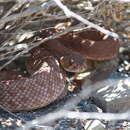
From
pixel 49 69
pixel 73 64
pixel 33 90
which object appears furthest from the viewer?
pixel 73 64

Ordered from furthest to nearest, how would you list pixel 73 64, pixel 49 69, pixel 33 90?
pixel 73 64 → pixel 49 69 → pixel 33 90

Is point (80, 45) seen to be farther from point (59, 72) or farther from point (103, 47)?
point (59, 72)

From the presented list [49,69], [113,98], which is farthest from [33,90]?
[113,98]

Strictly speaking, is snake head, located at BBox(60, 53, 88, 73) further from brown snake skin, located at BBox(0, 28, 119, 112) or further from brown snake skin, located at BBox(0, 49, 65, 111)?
brown snake skin, located at BBox(0, 49, 65, 111)

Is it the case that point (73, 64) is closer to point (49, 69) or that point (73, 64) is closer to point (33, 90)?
point (49, 69)

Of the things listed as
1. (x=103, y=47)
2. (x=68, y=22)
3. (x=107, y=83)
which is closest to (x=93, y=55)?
(x=103, y=47)

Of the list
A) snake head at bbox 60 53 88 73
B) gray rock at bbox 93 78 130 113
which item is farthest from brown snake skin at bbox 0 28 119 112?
gray rock at bbox 93 78 130 113

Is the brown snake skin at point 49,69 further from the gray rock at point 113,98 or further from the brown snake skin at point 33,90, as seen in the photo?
the gray rock at point 113,98
